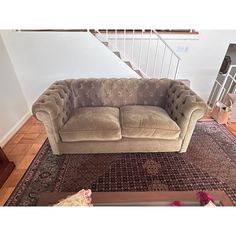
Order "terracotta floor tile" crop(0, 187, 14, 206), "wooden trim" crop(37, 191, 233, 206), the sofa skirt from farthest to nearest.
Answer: the sofa skirt → "terracotta floor tile" crop(0, 187, 14, 206) → "wooden trim" crop(37, 191, 233, 206)

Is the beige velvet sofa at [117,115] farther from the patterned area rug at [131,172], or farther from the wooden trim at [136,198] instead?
the wooden trim at [136,198]

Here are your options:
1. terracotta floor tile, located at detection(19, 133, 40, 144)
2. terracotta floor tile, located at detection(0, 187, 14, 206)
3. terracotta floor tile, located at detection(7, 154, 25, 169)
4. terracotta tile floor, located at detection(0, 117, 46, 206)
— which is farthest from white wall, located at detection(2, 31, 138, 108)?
terracotta floor tile, located at detection(0, 187, 14, 206)

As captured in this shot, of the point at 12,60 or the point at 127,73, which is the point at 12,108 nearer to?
the point at 12,60

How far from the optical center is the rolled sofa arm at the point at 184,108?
160 cm

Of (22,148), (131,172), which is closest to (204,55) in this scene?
(131,172)

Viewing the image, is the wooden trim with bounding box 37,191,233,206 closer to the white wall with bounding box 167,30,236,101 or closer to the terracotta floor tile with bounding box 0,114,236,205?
the terracotta floor tile with bounding box 0,114,236,205

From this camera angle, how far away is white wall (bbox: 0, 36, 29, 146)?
216 cm

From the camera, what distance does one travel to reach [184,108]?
5.42 feet

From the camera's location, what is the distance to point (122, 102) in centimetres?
213

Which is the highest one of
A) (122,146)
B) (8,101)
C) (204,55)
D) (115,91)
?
(204,55)

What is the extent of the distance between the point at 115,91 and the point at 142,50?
1297mm

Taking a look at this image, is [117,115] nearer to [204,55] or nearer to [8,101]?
[8,101]

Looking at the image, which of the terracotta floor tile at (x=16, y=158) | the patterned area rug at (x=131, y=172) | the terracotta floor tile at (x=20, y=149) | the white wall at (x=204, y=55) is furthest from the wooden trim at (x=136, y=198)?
the white wall at (x=204, y=55)
